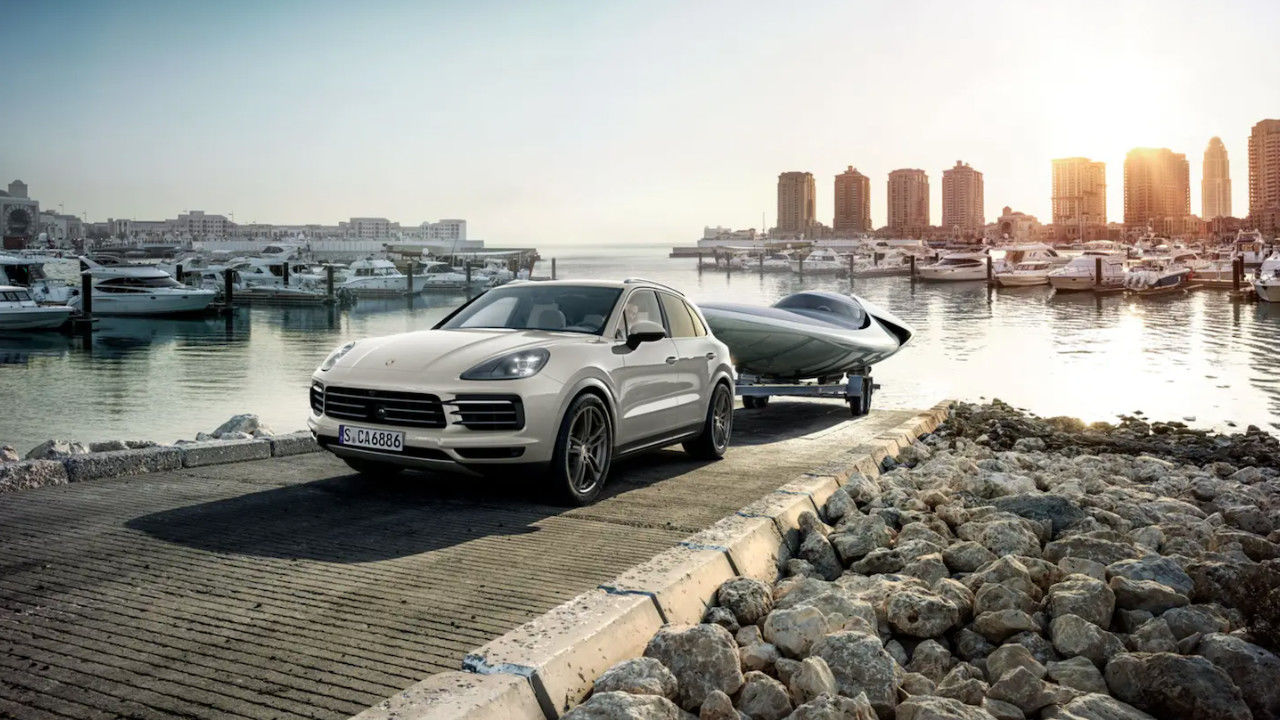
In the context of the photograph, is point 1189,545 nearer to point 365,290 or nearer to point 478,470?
point 478,470

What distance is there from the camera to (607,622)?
437 centimetres

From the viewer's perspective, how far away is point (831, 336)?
15.5 meters

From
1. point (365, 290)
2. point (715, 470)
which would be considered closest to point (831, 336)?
point (715, 470)

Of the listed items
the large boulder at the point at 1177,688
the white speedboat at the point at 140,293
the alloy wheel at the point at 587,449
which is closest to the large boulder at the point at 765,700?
the large boulder at the point at 1177,688

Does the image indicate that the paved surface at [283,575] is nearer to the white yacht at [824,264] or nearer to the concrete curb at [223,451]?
the concrete curb at [223,451]

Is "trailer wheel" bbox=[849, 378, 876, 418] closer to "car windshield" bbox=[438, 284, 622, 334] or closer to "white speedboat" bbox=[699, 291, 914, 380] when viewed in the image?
"white speedboat" bbox=[699, 291, 914, 380]

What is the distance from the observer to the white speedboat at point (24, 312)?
4700 centimetres

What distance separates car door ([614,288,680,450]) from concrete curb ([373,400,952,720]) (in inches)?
52.6

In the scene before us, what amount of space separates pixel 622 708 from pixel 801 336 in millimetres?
11756

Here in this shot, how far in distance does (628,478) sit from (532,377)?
6.98 ft

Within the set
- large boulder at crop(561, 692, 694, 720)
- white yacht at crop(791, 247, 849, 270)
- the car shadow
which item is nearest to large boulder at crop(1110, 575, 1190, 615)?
large boulder at crop(561, 692, 694, 720)

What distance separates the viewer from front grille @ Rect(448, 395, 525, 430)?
22.5ft

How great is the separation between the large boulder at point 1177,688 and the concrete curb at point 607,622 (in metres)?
1.99

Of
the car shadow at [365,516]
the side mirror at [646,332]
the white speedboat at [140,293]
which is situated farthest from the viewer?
the white speedboat at [140,293]
